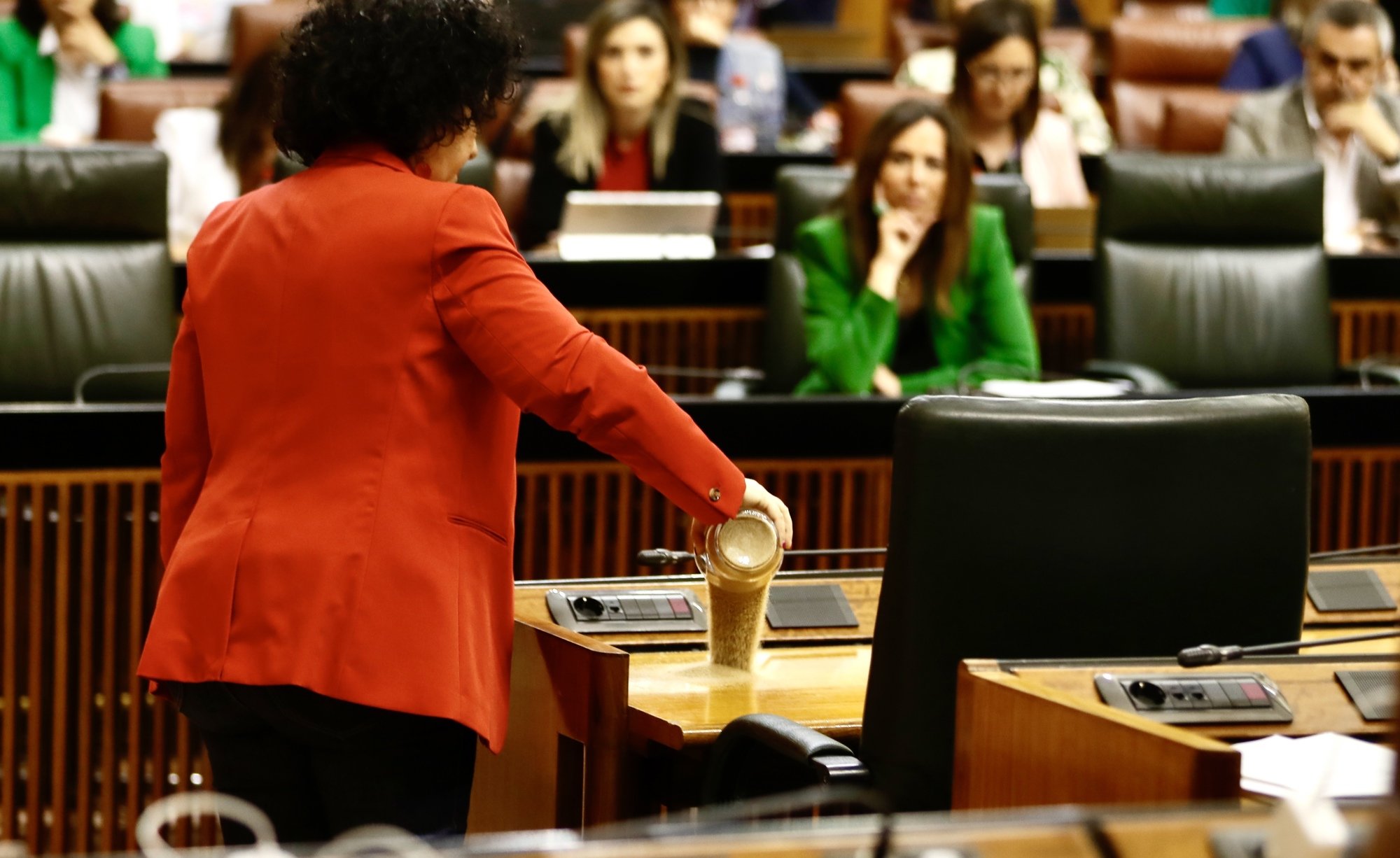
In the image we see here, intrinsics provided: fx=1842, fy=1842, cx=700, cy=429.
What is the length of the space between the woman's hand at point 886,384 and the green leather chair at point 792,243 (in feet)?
0.65

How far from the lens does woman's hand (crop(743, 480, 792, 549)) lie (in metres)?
1.56

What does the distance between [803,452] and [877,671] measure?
3.37 ft

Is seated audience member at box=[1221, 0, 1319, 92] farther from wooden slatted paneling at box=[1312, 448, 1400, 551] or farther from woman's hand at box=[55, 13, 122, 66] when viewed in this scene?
woman's hand at box=[55, 13, 122, 66]

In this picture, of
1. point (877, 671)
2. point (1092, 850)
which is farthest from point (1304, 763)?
point (1092, 850)

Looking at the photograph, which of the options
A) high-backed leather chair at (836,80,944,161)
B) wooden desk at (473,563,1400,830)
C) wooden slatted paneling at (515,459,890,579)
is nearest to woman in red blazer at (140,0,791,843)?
wooden desk at (473,563,1400,830)

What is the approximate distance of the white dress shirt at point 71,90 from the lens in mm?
4441

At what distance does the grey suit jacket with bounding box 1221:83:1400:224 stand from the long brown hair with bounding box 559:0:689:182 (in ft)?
4.41

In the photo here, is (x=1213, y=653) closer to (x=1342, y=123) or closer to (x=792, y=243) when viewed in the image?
(x=792, y=243)

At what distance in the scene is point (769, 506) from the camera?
1.58 metres

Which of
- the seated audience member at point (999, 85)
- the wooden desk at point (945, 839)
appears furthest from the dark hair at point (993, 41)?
the wooden desk at point (945, 839)

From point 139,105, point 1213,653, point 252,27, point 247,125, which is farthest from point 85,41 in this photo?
point 1213,653

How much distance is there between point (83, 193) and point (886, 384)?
1411 mm

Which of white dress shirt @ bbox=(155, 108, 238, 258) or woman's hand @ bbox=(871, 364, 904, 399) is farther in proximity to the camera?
white dress shirt @ bbox=(155, 108, 238, 258)

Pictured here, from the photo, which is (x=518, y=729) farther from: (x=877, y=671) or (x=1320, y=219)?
(x=1320, y=219)
